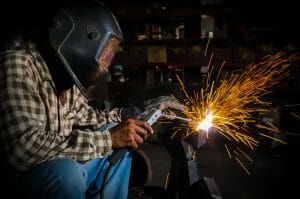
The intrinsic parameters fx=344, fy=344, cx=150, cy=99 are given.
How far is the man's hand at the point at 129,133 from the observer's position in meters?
1.95

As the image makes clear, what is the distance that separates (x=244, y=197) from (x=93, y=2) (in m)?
2.42

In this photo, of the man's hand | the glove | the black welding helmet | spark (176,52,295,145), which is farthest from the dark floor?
the black welding helmet

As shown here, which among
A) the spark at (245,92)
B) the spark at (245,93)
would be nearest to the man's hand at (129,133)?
the spark at (245,92)

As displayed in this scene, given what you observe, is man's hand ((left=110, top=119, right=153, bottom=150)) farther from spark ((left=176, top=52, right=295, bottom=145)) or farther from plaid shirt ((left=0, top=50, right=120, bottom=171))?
spark ((left=176, top=52, right=295, bottom=145))

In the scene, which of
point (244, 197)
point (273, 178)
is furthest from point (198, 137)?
point (273, 178)

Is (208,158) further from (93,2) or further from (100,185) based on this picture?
(93,2)

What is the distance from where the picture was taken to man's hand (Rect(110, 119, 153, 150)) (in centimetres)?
195

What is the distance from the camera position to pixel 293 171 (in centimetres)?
431

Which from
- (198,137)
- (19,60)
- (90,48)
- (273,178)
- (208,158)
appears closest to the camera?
(19,60)

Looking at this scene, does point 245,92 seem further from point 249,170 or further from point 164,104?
point 164,104

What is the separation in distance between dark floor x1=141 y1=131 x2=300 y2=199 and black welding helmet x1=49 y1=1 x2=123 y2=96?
79.9 inches

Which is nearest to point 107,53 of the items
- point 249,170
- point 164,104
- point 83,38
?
point 83,38

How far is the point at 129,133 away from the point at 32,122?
526 millimetres

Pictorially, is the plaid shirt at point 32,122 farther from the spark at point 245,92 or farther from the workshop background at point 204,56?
the workshop background at point 204,56
